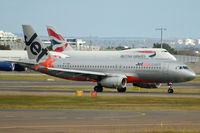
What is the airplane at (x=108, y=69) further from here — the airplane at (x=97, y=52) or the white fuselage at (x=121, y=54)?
the white fuselage at (x=121, y=54)

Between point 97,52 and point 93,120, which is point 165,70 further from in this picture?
point 97,52

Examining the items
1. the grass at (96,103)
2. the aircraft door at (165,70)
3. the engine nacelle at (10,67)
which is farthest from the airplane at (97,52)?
the grass at (96,103)

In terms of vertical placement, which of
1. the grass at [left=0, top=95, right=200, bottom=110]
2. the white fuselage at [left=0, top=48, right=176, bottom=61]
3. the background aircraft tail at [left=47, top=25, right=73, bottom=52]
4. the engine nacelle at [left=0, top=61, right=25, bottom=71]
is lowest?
the engine nacelle at [left=0, top=61, right=25, bottom=71]

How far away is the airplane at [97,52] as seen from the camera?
11175 centimetres

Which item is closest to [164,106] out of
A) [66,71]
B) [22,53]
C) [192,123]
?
[192,123]

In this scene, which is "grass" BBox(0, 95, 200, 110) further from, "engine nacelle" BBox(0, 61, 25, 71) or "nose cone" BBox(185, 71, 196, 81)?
"engine nacelle" BBox(0, 61, 25, 71)

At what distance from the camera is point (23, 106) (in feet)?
137

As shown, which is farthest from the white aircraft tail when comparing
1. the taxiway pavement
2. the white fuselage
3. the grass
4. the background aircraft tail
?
the white fuselage

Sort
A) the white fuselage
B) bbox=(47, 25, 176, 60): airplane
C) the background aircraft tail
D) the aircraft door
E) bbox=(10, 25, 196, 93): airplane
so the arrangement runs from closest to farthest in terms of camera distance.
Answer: the aircraft door < bbox=(10, 25, 196, 93): airplane < the background aircraft tail < bbox=(47, 25, 176, 60): airplane < the white fuselage

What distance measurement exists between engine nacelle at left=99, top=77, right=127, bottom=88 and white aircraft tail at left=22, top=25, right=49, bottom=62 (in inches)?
385

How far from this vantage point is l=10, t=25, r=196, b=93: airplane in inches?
2379

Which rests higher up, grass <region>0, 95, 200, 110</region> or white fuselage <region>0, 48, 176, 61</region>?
grass <region>0, 95, 200, 110</region>

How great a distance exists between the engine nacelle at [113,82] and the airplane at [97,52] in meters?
49.8

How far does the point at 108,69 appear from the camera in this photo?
209 feet
